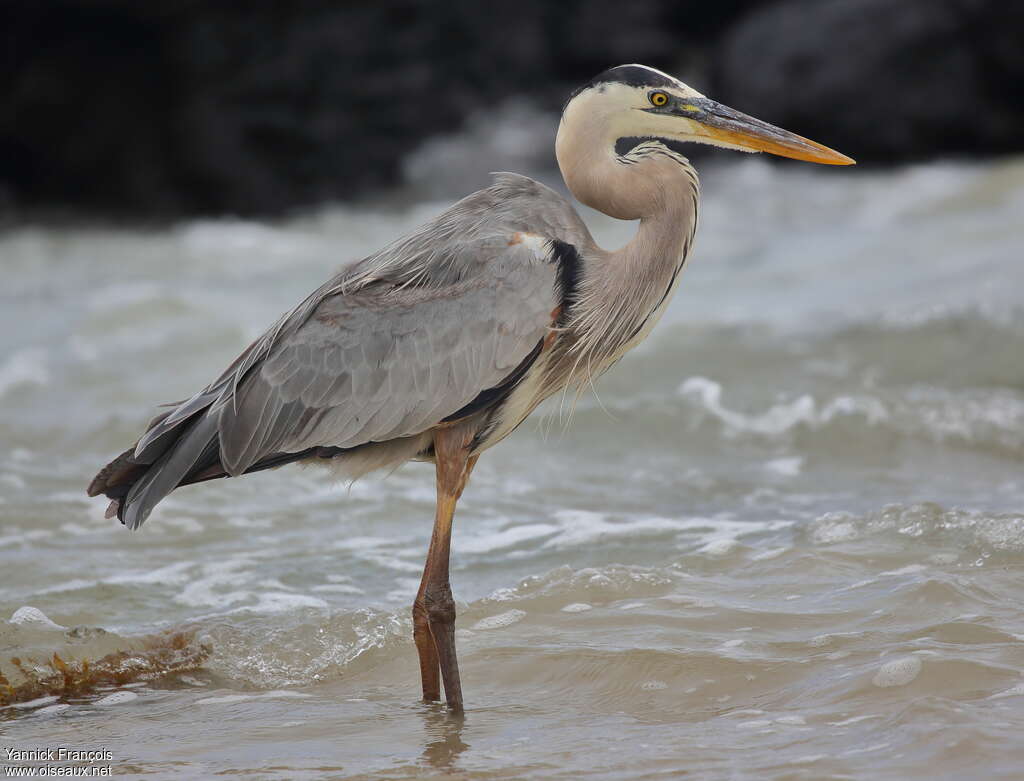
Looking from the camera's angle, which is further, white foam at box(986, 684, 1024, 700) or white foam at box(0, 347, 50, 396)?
white foam at box(0, 347, 50, 396)

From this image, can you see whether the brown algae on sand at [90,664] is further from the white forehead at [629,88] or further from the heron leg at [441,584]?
the white forehead at [629,88]

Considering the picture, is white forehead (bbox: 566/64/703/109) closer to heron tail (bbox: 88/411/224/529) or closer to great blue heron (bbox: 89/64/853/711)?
great blue heron (bbox: 89/64/853/711)

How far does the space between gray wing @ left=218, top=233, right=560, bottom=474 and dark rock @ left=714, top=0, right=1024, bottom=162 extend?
1227 centimetres

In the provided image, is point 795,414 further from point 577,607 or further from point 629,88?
point 629,88

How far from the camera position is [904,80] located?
Result: 51.9 feet

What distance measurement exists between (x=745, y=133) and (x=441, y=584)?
72.8 inches

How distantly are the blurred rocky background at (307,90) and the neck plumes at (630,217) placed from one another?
12047mm

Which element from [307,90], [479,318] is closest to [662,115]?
[479,318]

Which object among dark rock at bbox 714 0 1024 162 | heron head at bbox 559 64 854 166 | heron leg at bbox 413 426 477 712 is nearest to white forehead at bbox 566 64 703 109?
heron head at bbox 559 64 854 166

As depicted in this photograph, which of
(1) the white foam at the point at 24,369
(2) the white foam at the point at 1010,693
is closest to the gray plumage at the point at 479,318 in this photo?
(2) the white foam at the point at 1010,693

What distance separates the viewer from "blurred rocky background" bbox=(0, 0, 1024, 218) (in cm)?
1567

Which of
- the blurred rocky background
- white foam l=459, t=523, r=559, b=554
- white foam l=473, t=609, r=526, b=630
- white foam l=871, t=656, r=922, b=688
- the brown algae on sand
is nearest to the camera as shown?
white foam l=871, t=656, r=922, b=688

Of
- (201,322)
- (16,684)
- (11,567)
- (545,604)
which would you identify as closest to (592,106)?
(545,604)

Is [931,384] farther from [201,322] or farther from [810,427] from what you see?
[201,322]
